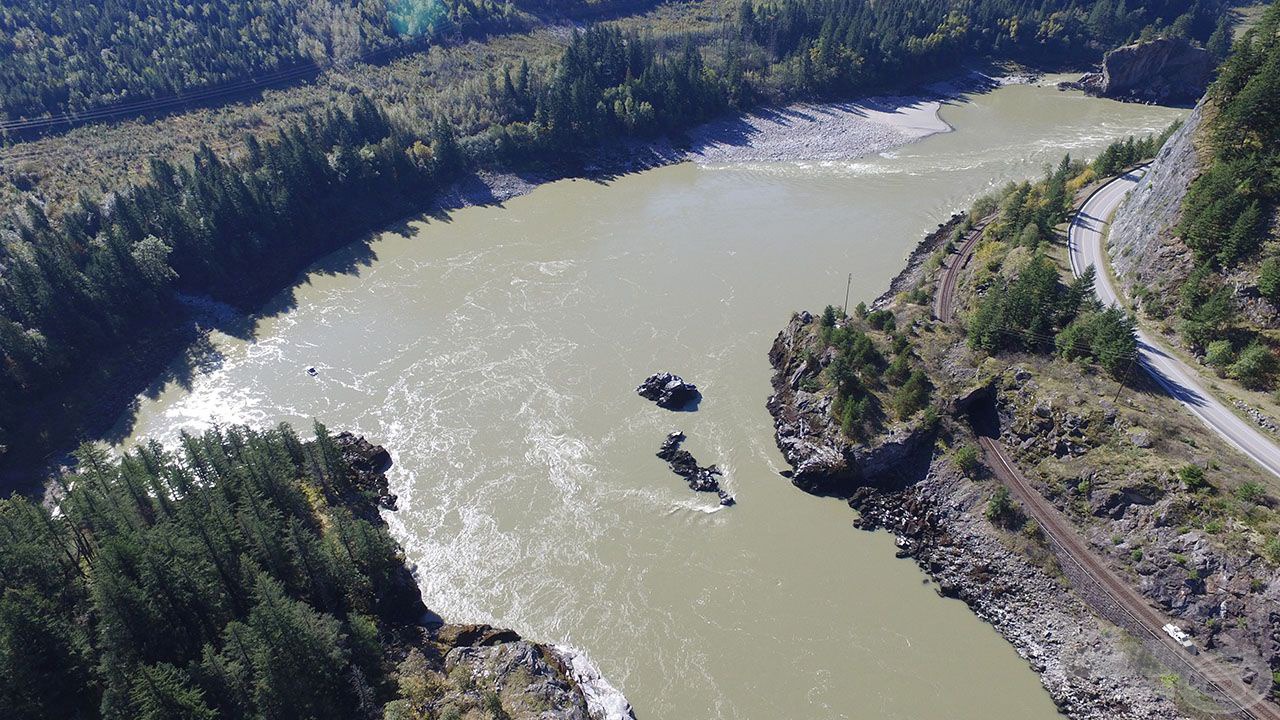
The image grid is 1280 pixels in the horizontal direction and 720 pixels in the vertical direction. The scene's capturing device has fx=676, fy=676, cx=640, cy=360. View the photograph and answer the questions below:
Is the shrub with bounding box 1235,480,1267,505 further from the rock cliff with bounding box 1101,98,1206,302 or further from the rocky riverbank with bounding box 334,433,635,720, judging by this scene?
the rocky riverbank with bounding box 334,433,635,720

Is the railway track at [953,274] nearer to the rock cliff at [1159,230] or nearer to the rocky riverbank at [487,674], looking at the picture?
the rock cliff at [1159,230]

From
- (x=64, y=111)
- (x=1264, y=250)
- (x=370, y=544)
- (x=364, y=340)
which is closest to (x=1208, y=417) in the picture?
(x=1264, y=250)

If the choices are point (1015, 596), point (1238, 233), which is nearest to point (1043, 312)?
point (1238, 233)

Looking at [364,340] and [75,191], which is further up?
[75,191]

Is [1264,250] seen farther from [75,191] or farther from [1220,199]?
[75,191]

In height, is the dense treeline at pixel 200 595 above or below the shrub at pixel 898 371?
below

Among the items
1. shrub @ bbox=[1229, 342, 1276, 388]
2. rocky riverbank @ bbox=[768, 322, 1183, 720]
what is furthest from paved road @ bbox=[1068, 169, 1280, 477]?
rocky riverbank @ bbox=[768, 322, 1183, 720]

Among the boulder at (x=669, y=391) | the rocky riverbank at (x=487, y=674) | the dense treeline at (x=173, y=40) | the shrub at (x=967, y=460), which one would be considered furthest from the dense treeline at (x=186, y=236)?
the shrub at (x=967, y=460)

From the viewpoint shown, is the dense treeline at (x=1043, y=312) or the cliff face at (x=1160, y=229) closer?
the dense treeline at (x=1043, y=312)
